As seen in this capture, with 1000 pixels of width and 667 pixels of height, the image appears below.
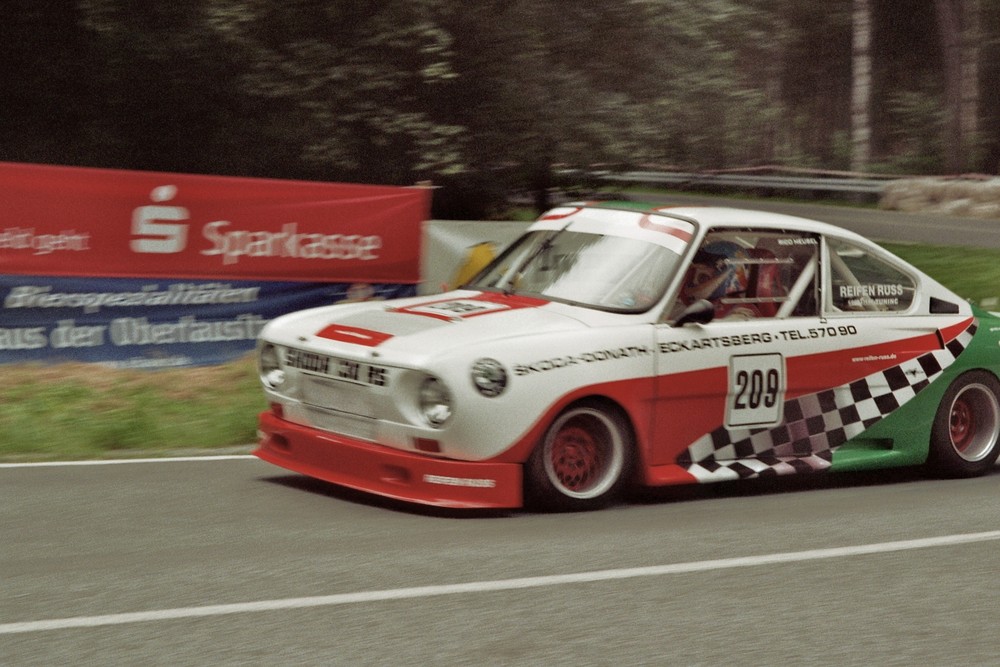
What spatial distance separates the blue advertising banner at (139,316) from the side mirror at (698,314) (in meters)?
4.81

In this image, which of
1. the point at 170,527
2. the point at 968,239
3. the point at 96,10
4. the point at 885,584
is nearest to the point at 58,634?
the point at 170,527

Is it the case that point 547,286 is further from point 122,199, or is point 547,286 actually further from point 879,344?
point 122,199

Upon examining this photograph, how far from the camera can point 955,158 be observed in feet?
121

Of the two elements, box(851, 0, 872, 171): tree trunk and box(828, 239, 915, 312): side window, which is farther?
box(851, 0, 872, 171): tree trunk

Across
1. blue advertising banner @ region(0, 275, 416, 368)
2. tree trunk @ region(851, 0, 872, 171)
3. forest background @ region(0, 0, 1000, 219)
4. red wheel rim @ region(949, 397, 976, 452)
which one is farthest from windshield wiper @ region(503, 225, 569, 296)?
tree trunk @ region(851, 0, 872, 171)

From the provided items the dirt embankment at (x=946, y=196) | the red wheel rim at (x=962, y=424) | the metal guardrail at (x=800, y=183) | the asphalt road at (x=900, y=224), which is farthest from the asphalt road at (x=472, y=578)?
the metal guardrail at (x=800, y=183)

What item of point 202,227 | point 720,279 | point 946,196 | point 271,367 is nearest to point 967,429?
point 720,279

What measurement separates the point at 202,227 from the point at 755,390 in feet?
16.8

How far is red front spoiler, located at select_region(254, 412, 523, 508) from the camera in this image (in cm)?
681

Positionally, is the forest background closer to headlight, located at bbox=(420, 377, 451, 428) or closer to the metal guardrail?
headlight, located at bbox=(420, 377, 451, 428)

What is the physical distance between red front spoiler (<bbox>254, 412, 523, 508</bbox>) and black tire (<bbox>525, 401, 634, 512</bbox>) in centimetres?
18

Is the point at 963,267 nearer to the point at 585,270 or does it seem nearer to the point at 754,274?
the point at 754,274

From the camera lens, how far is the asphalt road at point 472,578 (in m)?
4.80

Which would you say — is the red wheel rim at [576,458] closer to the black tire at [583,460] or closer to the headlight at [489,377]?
the black tire at [583,460]
